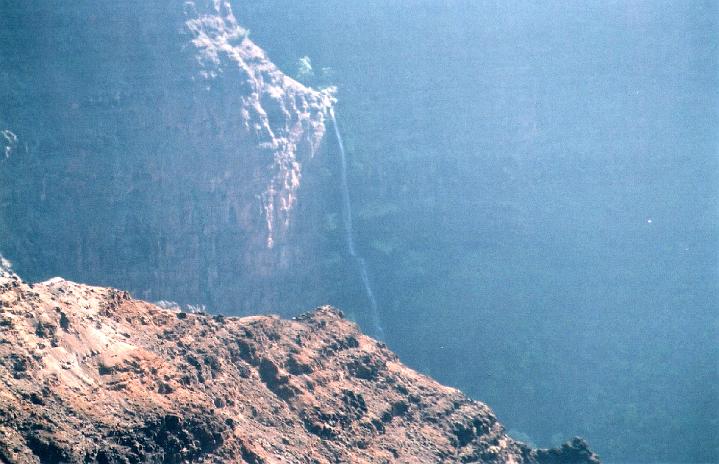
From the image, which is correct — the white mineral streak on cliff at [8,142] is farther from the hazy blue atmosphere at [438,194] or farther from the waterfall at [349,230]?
the waterfall at [349,230]

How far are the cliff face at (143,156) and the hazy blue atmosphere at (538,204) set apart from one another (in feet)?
17.2

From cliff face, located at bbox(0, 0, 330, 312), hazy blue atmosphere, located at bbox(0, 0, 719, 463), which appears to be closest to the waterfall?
hazy blue atmosphere, located at bbox(0, 0, 719, 463)

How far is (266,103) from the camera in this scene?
29.6 m

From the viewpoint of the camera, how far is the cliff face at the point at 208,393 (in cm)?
873

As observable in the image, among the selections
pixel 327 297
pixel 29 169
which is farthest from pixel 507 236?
pixel 29 169

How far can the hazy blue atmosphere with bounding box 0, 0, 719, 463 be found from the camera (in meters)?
26.2

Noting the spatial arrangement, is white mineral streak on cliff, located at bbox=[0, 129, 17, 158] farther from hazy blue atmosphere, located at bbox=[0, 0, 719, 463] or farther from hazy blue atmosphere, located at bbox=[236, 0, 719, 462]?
hazy blue atmosphere, located at bbox=[236, 0, 719, 462]

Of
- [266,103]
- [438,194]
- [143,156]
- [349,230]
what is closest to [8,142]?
[143,156]

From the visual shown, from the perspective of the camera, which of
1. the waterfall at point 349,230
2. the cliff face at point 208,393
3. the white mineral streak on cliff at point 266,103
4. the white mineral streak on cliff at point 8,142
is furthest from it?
the waterfall at point 349,230

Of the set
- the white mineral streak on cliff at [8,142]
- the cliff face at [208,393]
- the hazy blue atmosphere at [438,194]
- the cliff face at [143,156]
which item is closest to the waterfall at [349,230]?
the hazy blue atmosphere at [438,194]

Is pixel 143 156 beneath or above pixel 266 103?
beneath

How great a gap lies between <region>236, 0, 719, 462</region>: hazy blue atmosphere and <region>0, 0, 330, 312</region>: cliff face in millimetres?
5232

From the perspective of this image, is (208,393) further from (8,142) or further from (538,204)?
(538,204)

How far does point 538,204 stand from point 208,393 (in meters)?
27.0
